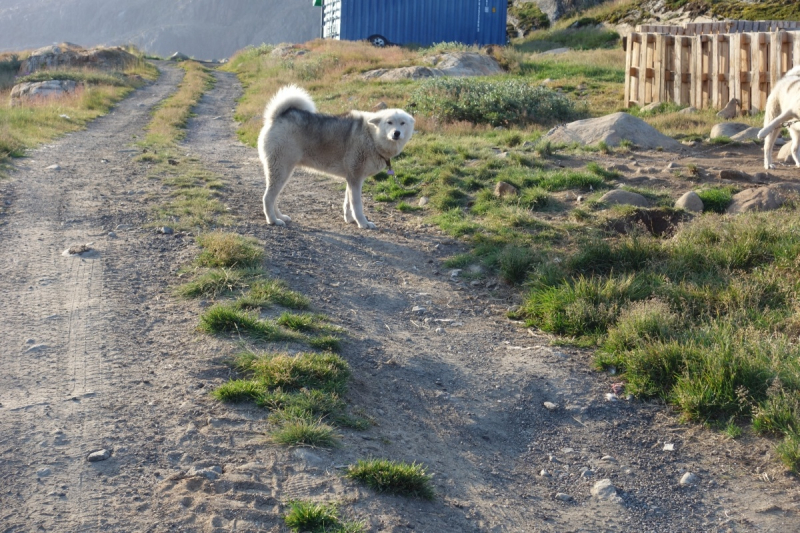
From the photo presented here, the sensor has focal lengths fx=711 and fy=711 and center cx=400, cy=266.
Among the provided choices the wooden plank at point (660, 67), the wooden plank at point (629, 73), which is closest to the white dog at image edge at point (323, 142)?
the wooden plank at point (660, 67)

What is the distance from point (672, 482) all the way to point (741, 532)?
52 centimetres

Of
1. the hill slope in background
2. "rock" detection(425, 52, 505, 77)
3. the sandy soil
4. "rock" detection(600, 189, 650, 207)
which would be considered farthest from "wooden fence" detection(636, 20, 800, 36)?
the hill slope in background

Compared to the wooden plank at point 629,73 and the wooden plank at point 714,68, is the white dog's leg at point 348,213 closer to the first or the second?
the wooden plank at point 714,68

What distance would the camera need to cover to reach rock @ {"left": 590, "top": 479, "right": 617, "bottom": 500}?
399cm

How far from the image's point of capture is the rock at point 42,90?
22.7 m

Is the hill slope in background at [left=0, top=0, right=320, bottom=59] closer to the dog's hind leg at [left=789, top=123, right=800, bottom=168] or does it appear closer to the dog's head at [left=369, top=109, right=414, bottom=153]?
the dog's hind leg at [left=789, top=123, right=800, bottom=168]

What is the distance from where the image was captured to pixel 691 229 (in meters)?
7.11

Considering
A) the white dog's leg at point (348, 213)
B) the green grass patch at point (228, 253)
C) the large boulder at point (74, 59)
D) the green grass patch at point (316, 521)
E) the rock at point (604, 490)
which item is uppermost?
the large boulder at point (74, 59)

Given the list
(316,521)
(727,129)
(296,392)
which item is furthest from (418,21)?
(316,521)

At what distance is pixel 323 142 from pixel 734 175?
5466 millimetres

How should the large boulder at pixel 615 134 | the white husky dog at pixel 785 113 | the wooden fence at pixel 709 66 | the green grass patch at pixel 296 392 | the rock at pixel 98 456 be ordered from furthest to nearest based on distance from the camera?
the wooden fence at pixel 709 66, the large boulder at pixel 615 134, the white husky dog at pixel 785 113, the green grass patch at pixel 296 392, the rock at pixel 98 456

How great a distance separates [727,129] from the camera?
1262 cm

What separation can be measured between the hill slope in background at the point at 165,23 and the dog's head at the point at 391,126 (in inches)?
3758

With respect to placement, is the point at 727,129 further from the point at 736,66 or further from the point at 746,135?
the point at 736,66
